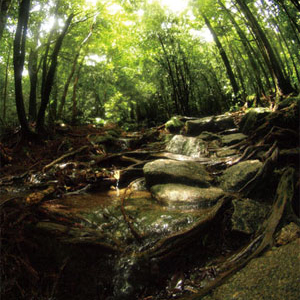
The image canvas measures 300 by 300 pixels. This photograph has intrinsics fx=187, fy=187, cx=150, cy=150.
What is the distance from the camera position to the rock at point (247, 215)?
2.42 meters

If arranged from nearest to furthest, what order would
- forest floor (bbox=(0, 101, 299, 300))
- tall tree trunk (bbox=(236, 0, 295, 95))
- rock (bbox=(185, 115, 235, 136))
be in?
forest floor (bbox=(0, 101, 299, 300)) < tall tree trunk (bbox=(236, 0, 295, 95)) < rock (bbox=(185, 115, 235, 136))

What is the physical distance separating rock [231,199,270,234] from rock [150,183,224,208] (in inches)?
17.3

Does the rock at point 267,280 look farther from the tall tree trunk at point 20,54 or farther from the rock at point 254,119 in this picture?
the tall tree trunk at point 20,54

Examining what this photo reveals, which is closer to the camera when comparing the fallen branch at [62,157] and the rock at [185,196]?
the rock at [185,196]

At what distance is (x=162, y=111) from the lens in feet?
58.1

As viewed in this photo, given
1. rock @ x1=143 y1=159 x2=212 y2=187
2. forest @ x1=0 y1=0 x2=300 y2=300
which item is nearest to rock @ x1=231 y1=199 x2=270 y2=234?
forest @ x1=0 y1=0 x2=300 y2=300

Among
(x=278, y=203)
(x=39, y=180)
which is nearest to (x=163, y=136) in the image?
(x=39, y=180)

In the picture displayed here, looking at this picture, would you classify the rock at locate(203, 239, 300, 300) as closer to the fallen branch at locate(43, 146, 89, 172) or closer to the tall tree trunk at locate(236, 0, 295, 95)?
the fallen branch at locate(43, 146, 89, 172)

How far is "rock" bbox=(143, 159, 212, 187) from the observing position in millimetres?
4191

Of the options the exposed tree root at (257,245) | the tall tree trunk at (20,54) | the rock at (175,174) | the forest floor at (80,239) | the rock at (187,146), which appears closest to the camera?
the exposed tree root at (257,245)

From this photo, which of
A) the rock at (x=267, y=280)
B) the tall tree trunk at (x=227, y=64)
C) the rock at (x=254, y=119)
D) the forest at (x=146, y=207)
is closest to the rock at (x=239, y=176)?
the forest at (x=146, y=207)

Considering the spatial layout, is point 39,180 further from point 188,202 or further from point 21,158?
point 188,202

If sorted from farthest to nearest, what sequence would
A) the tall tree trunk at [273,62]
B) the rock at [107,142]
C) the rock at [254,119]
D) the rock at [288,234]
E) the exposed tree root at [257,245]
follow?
the rock at [107,142] < the tall tree trunk at [273,62] < the rock at [254,119] < the rock at [288,234] < the exposed tree root at [257,245]

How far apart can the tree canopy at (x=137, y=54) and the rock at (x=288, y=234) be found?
21.0 feet
